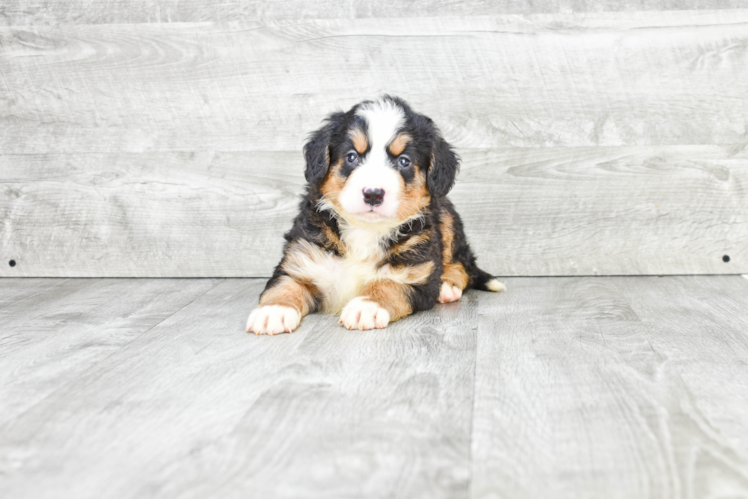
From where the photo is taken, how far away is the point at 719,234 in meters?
3.74

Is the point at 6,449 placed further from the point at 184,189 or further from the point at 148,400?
the point at 184,189

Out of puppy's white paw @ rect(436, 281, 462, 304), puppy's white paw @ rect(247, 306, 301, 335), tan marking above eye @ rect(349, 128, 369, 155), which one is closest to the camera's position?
puppy's white paw @ rect(247, 306, 301, 335)

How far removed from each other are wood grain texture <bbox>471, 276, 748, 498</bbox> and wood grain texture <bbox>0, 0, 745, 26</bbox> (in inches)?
60.4

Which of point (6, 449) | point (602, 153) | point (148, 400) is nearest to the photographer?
point (6, 449)

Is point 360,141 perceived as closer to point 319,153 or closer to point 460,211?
point 319,153

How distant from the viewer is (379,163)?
8.57ft

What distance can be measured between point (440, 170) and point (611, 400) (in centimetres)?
121

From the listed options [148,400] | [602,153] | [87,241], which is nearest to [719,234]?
[602,153]

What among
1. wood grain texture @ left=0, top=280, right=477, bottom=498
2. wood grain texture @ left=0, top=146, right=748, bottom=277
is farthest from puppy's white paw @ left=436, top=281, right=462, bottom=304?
wood grain texture @ left=0, top=146, right=748, bottom=277

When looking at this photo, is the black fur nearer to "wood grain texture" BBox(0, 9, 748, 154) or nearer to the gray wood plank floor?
the gray wood plank floor

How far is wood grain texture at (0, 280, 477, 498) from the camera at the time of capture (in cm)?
141

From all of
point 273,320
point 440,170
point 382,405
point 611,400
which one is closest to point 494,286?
point 440,170

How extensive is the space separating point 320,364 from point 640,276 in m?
2.24

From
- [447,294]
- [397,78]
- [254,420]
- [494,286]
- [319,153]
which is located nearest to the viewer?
[254,420]
